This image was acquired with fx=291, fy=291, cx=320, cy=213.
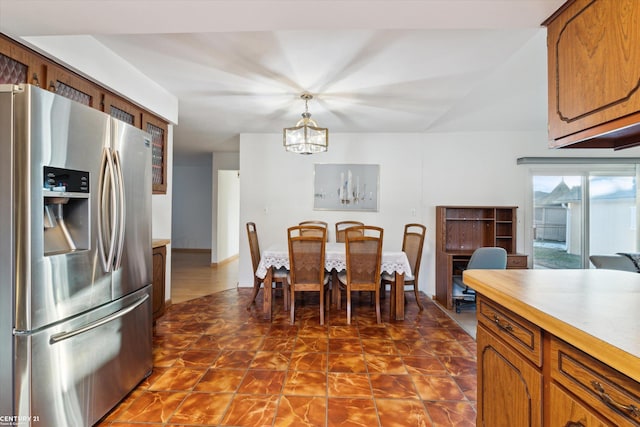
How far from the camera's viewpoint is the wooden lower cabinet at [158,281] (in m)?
2.57

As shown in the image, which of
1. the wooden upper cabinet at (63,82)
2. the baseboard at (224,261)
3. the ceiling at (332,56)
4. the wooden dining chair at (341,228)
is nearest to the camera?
the ceiling at (332,56)

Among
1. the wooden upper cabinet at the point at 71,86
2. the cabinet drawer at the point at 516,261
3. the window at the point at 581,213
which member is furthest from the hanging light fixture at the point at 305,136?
the window at the point at 581,213

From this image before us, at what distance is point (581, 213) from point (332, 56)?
444cm

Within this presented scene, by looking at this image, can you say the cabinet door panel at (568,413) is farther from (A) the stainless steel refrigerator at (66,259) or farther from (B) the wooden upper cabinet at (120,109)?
(B) the wooden upper cabinet at (120,109)

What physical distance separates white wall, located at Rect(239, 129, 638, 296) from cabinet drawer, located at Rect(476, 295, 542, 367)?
3.00 m

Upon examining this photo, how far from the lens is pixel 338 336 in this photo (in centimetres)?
275

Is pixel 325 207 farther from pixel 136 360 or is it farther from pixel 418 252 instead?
pixel 136 360

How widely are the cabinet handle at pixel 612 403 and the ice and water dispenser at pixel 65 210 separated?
81.4 inches

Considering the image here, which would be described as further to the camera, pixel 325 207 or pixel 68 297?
pixel 325 207

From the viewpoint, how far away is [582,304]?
3.26ft

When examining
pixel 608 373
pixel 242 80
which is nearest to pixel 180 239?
pixel 242 80

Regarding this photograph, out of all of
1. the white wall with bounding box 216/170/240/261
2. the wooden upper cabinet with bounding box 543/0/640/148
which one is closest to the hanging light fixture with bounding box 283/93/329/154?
the wooden upper cabinet with bounding box 543/0/640/148

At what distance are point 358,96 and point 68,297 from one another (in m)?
2.74

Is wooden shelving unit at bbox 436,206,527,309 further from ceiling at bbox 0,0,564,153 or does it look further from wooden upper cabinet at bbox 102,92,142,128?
wooden upper cabinet at bbox 102,92,142,128
